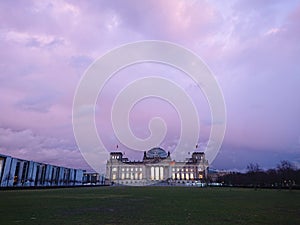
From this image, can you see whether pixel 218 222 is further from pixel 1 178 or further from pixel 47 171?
pixel 47 171

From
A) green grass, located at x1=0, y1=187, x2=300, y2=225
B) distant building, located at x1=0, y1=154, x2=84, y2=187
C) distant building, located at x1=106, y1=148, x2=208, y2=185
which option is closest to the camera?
green grass, located at x1=0, y1=187, x2=300, y2=225

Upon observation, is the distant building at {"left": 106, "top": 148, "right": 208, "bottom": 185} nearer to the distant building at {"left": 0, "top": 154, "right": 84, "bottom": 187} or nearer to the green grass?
the distant building at {"left": 0, "top": 154, "right": 84, "bottom": 187}

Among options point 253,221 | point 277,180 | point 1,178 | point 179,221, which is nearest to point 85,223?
point 179,221

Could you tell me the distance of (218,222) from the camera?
12398 millimetres

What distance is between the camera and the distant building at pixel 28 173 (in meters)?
76.6

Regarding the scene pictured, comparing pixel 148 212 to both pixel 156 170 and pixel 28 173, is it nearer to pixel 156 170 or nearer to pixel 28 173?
pixel 28 173

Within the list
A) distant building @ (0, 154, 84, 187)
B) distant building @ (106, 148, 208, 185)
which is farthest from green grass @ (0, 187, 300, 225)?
distant building @ (106, 148, 208, 185)

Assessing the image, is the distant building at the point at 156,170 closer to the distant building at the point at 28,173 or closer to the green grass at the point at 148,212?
the distant building at the point at 28,173

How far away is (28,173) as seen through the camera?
9169 centimetres

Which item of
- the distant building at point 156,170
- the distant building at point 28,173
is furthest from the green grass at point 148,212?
the distant building at point 156,170

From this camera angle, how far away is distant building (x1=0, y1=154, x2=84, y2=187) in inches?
3017

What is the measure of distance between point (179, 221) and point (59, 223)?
17.3 ft

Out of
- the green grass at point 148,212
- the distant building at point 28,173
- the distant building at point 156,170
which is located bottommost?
the green grass at point 148,212

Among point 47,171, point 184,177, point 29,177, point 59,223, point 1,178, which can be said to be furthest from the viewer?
point 184,177
